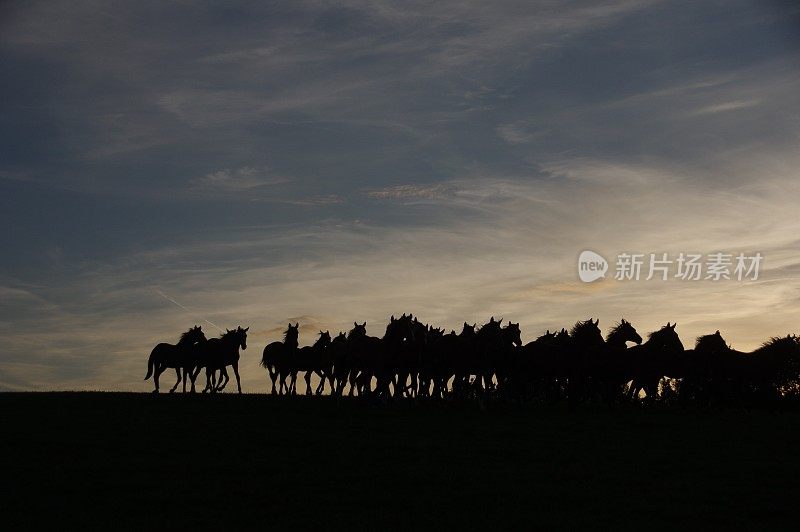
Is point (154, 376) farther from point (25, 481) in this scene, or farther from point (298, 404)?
point (25, 481)

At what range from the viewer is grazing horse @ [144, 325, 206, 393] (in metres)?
37.4

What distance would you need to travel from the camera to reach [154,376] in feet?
123

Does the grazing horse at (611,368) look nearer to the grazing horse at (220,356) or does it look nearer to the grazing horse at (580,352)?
the grazing horse at (580,352)

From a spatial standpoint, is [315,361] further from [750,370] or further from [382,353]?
[750,370]

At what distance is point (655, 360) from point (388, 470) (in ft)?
58.9

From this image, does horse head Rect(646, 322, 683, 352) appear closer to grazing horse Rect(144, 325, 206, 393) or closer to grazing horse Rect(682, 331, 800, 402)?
grazing horse Rect(682, 331, 800, 402)

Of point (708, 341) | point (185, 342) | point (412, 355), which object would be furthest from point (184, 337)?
point (708, 341)

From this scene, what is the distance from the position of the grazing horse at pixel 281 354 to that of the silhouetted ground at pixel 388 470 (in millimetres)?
10873

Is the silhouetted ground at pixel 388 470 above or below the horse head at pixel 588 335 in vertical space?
below

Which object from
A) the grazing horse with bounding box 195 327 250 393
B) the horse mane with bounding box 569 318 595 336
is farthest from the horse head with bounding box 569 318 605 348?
the grazing horse with bounding box 195 327 250 393

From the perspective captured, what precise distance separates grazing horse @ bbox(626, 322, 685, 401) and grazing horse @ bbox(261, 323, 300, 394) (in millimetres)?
14559

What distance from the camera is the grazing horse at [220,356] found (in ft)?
127

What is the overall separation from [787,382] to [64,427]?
25930mm

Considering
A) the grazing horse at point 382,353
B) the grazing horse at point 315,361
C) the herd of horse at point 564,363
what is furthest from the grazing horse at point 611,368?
the grazing horse at point 315,361
